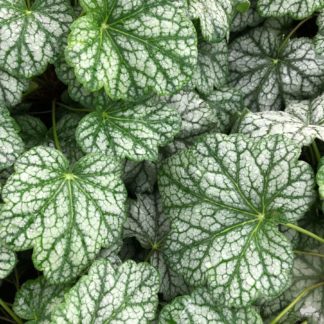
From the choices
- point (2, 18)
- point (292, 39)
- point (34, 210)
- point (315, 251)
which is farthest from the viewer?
point (292, 39)

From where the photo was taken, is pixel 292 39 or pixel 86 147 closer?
pixel 86 147

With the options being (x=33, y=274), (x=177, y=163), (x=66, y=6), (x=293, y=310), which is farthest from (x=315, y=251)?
(x=66, y=6)

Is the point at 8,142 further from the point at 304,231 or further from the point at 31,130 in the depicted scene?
the point at 304,231

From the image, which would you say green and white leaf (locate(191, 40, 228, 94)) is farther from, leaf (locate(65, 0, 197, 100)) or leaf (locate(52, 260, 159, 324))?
leaf (locate(52, 260, 159, 324))

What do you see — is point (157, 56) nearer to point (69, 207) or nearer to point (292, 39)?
point (69, 207)

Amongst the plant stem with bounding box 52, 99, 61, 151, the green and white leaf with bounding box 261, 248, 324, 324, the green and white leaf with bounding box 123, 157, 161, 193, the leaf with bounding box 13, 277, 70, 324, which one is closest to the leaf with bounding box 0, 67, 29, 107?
the plant stem with bounding box 52, 99, 61, 151

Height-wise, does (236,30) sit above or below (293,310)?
above

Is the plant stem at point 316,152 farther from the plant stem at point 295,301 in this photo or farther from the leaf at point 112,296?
the leaf at point 112,296

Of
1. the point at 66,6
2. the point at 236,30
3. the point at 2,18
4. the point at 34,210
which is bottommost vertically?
the point at 34,210
